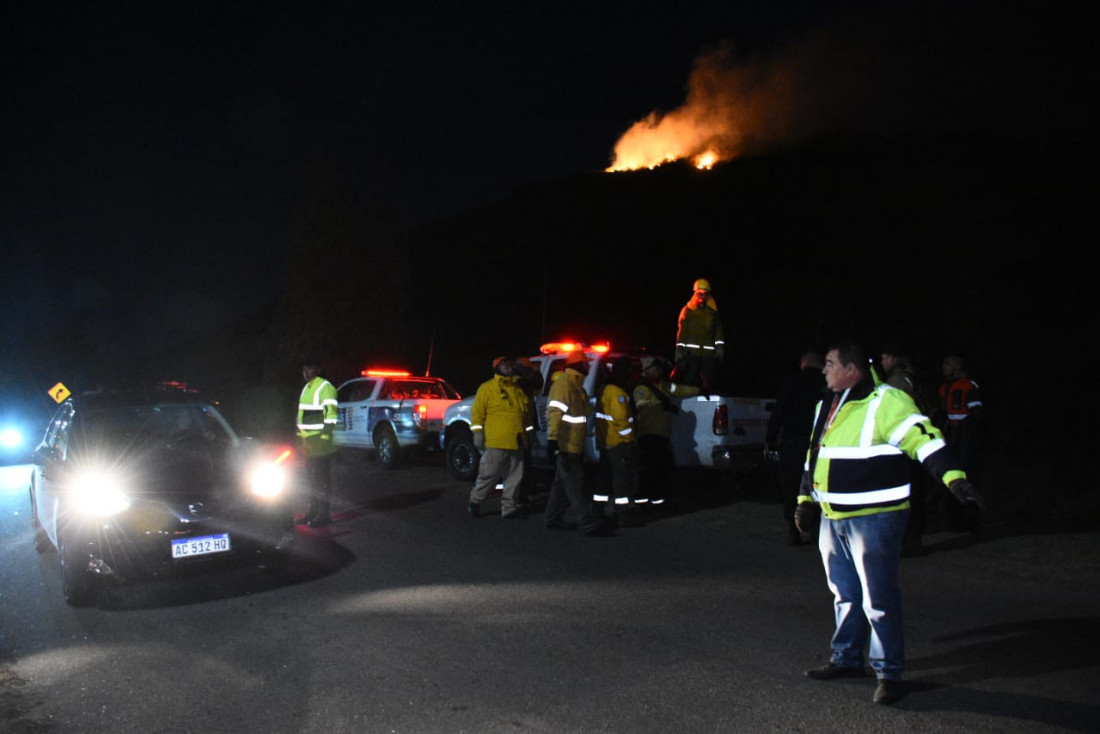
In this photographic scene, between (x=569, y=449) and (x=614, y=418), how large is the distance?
2.17 ft

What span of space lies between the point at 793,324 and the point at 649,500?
3000 centimetres

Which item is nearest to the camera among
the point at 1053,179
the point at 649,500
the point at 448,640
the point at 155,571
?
the point at 448,640

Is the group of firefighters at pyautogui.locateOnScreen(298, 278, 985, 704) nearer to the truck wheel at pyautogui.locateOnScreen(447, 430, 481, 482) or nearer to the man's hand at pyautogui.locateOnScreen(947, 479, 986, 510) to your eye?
the man's hand at pyautogui.locateOnScreen(947, 479, 986, 510)

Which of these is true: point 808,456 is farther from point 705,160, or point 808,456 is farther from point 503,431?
point 705,160

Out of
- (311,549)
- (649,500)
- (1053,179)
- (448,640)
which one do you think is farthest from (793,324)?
(1053,179)

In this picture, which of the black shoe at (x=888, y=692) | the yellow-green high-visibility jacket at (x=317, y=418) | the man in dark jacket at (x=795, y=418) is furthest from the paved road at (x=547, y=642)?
the yellow-green high-visibility jacket at (x=317, y=418)

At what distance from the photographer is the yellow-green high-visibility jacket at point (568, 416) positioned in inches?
384

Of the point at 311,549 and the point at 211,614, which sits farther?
the point at 311,549

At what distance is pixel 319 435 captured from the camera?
10.1 meters

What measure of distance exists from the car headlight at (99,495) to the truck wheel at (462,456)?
7.19 m

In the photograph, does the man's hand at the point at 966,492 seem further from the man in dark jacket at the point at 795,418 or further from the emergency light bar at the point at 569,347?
the emergency light bar at the point at 569,347

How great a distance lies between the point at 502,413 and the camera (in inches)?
410

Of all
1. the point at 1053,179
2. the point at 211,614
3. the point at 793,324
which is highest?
the point at 1053,179

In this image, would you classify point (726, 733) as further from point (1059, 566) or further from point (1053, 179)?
point (1053, 179)
